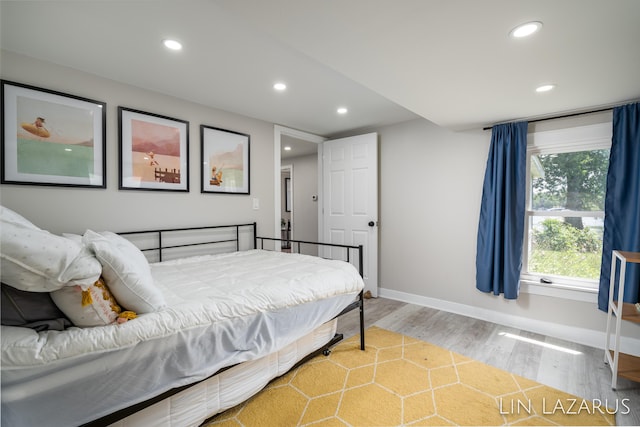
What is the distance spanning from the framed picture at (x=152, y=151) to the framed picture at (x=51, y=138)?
5.7 inches

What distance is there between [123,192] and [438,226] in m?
3.24

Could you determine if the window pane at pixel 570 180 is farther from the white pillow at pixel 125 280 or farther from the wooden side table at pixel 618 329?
the white pillow at pixel 125 280

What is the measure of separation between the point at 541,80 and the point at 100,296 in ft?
9.16

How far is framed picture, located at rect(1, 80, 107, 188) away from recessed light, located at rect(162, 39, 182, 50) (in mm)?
872

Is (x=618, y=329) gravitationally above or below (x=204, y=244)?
below

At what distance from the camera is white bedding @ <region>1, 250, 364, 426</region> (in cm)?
96

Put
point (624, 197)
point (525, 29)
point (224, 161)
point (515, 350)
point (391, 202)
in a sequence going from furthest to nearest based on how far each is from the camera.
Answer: point (391, 202) → point (224, 161) → point (515, 350) → point (624, 197) → point (525, 29)

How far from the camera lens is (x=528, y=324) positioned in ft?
9.15

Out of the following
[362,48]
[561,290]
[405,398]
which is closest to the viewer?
[362,48]

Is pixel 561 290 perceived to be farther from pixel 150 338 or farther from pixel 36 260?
pixel 36 260

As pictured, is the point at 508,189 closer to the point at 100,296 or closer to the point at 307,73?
the point at 307,73

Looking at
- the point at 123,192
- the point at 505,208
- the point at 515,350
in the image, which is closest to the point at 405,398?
the point at 515,350

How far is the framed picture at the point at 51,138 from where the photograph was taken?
1854 mm

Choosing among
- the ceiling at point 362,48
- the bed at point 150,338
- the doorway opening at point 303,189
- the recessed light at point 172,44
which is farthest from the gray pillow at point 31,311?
the doorway opening at point 303,189
